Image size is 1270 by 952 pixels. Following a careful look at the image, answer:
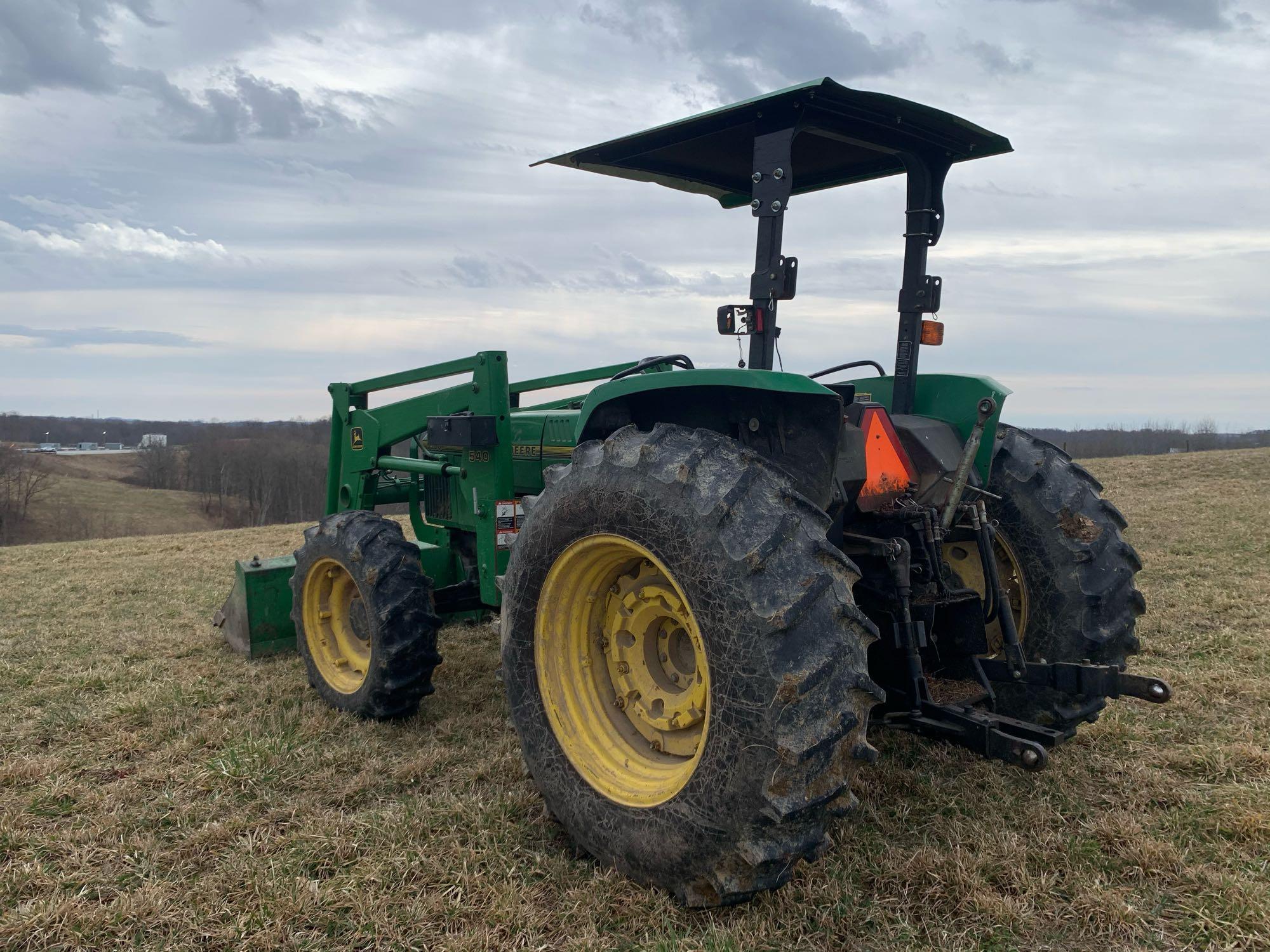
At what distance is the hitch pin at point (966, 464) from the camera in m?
3.16

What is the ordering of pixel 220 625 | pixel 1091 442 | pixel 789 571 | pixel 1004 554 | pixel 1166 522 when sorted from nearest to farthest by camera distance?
pixel 789 571 → pixel 1004 554 → pixel 220 625 → pixel 1166 522 → pixel 1091 442

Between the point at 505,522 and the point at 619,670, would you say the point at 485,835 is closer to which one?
the point at 619,670

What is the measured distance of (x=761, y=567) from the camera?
247 centimetres

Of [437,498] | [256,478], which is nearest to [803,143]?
[437,498]

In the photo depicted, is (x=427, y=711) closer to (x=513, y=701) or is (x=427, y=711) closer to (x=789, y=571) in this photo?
(x=513, y=701)

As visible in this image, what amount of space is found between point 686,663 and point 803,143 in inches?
91.5

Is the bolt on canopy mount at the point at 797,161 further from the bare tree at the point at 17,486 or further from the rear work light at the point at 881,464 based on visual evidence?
the bare tree at the point at 17,486

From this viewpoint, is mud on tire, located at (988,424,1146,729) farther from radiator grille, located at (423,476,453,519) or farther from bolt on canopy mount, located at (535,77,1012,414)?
radiator grille, located at (423,476,453,519)

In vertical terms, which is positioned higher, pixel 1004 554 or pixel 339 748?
pixel 1004 554

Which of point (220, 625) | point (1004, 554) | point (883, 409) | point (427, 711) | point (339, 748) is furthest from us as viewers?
point (220, 625)

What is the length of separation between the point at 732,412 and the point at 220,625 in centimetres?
484

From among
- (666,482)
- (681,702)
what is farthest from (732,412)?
(681,702)

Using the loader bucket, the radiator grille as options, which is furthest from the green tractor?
the loader bucket

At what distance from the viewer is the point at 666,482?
2689 mm
